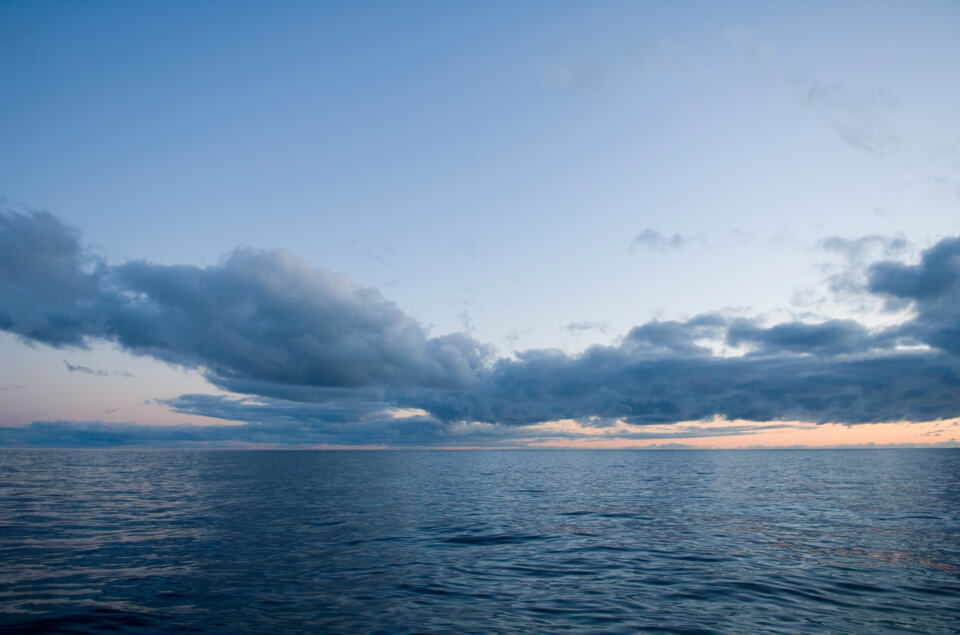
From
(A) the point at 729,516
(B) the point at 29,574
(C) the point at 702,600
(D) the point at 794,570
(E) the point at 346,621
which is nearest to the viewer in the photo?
(E) the point at 346,621

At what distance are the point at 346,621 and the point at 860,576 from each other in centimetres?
2212

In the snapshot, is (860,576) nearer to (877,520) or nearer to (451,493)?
(877,520)

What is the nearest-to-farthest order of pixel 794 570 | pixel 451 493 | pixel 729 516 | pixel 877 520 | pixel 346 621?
pixel 346 621 < pixel 794 570 < pixel 877 520 < pixel 729 516 < pixel 451 493

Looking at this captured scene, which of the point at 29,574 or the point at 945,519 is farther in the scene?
the point at 945,519

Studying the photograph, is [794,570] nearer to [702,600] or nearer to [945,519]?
[702,600]

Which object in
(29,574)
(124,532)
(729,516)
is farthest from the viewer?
(729,516)

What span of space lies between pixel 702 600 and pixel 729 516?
86.0ft

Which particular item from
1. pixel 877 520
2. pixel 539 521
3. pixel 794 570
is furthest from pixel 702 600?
pixel 877 520

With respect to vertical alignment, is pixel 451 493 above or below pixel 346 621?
below

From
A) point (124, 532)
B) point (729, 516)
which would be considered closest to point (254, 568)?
point (124, 532)

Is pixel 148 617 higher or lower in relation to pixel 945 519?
higher

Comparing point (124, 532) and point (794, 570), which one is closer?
point (794, 570)

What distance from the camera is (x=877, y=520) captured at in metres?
40.1

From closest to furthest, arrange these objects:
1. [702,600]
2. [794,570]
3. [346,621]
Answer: [346,621] → [702,600] → [794,570]
